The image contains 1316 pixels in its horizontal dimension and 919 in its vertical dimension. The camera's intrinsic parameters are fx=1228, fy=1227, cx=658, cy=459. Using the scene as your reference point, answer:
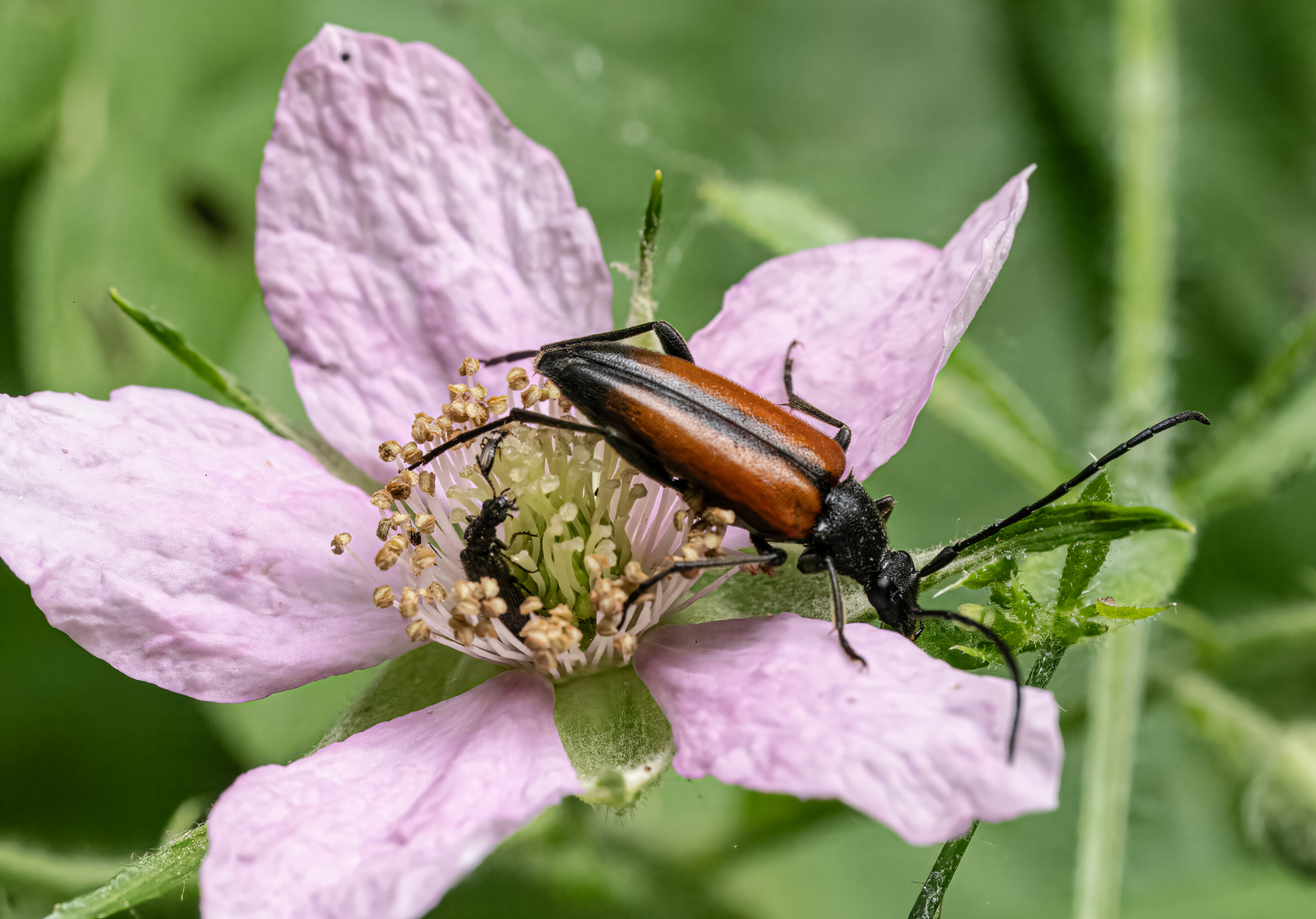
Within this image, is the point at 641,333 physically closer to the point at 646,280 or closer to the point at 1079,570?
the point at 646,280

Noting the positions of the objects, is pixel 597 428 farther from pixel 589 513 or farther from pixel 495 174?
pixel 495 174

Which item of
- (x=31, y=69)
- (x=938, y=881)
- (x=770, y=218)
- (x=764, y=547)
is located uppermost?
(x=770, y=218)

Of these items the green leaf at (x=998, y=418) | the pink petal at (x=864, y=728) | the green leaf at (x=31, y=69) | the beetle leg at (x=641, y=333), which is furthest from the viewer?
the green leaf at (x=31, y=69)

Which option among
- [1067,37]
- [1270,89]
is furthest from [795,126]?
[1270,89]

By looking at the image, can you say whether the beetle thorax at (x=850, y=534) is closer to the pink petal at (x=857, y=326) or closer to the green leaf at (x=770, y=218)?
the pink petal at (x=857, y=326)

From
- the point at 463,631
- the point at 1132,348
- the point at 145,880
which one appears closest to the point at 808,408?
the point at 463,631

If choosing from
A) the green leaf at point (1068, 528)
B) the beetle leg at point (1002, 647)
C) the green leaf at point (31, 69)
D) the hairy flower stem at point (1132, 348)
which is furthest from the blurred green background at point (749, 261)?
the green leaf at point (1068, 528)

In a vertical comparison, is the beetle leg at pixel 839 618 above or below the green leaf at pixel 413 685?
above
